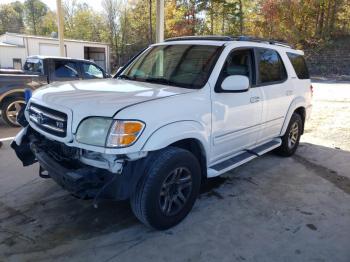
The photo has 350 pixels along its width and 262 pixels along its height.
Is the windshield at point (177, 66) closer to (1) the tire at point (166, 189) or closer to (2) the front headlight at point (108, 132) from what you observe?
(1) the tire at point (166, 189)

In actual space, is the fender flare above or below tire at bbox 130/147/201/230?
above

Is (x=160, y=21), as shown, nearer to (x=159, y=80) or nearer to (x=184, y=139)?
(x=159, y=80)

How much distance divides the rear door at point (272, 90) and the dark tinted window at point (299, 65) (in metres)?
0.41

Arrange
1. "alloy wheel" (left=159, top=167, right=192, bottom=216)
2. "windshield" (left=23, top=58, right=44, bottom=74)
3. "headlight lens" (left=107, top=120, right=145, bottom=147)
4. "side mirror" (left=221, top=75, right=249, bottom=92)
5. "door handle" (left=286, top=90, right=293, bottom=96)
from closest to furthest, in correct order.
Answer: "headlight lens" (left=107, top=120, right=145, bottom=147) < "alloy wheel" (left=159, top=167, right=192, bottom=216) < "side mirror" (left=221, top=75, right=249, bottom=92) < "door handle" (left=286, top=90, right=293, bottom=96) < "windshield" (left=23, top=58, right=44, bottom=74)

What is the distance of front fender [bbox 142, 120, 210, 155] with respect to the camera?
116 inches

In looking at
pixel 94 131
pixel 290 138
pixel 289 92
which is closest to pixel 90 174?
pixel 94 131

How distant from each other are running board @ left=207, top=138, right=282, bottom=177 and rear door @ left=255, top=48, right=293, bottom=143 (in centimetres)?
11

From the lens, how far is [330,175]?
5.04 meters

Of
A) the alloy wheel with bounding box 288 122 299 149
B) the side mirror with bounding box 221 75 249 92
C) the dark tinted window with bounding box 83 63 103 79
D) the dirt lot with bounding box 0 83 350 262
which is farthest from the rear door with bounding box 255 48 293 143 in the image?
the dark tinted window with bounding box 83 63 103 79

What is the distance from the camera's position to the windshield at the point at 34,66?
8.10m

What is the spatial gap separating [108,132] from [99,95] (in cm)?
57

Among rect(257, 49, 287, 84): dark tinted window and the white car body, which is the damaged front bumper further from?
rect(257, 49, 287, 84): dark tinted window

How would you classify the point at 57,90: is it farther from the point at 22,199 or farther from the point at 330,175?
the point at 330,175

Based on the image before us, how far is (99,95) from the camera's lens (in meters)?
3.23
